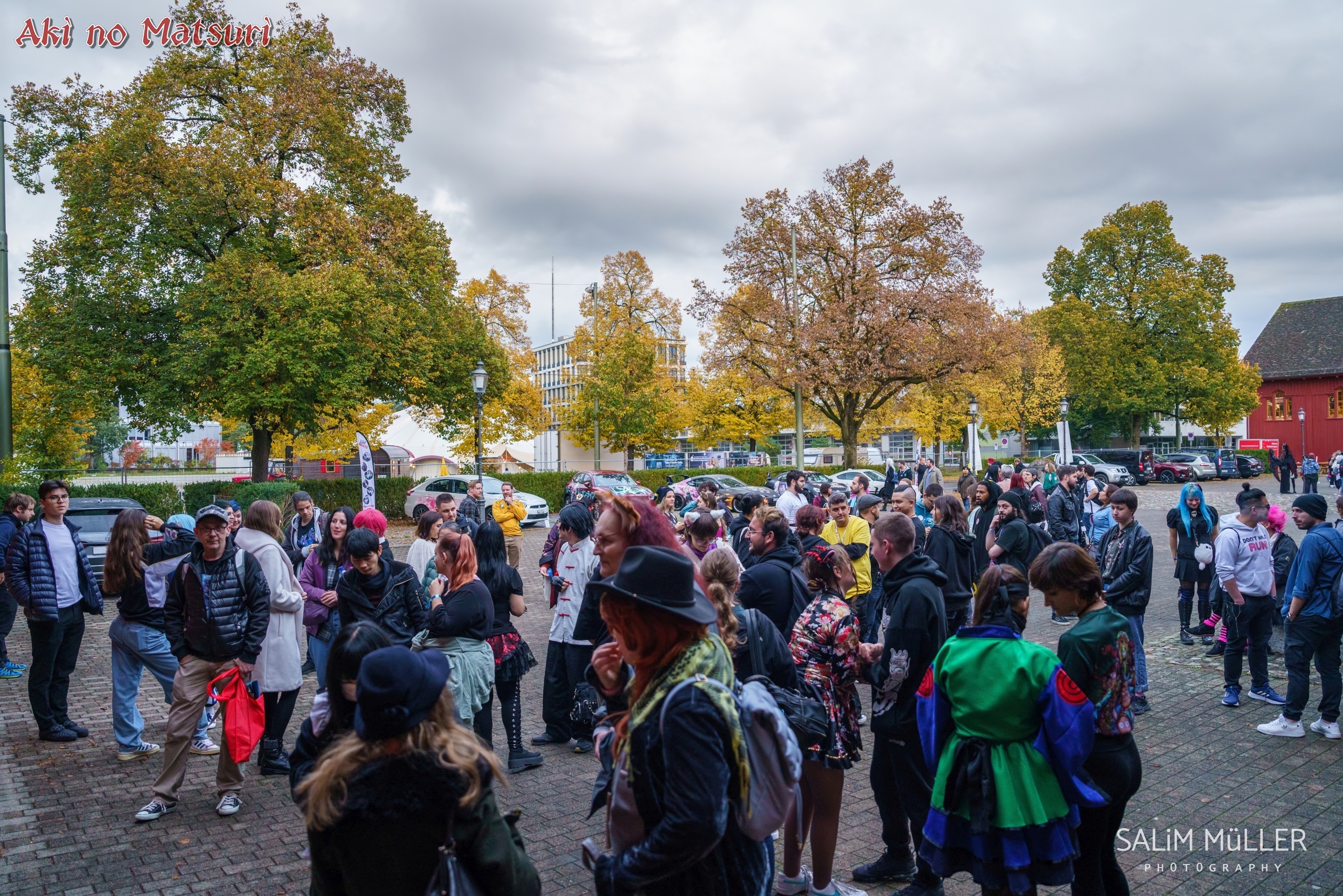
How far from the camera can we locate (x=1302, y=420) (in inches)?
2072

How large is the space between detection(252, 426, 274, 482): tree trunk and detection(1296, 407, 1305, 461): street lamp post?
5902 cm

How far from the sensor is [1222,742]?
6184mm

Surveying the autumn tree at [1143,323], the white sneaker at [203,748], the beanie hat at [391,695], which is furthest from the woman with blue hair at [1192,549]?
the autumn tree at [1143,323]

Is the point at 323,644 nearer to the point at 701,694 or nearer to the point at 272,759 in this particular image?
the point at 272,759

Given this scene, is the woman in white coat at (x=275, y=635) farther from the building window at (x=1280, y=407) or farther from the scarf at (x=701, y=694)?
the building window at (x=1280, y=407)

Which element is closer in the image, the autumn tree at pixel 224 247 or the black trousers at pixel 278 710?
the black trousers at pixel 278 710

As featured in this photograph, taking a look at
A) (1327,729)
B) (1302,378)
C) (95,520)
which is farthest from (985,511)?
(1302,378)

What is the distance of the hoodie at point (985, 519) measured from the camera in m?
9.21

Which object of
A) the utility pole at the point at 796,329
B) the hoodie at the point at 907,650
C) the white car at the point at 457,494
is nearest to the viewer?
the hoodie at the point at 907,650

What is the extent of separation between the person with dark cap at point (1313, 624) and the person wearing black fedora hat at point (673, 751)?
5749 mm

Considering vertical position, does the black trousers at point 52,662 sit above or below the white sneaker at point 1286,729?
above

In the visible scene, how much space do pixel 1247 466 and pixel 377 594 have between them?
49.7 metres

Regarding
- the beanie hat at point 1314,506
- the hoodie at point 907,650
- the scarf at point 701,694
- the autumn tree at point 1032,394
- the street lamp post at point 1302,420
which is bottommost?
the hoodie at point 907,650

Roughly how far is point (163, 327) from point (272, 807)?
21.6 m
